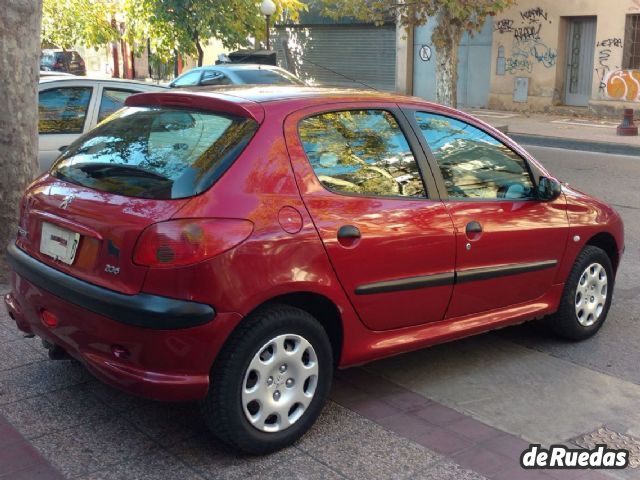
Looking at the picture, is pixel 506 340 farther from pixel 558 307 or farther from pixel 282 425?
pixel 282 425

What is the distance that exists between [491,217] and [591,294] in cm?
126

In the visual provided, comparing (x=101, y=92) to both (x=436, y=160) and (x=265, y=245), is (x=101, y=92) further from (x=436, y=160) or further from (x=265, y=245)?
(x=265, y=245)

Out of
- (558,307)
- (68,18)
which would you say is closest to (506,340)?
(558,307)

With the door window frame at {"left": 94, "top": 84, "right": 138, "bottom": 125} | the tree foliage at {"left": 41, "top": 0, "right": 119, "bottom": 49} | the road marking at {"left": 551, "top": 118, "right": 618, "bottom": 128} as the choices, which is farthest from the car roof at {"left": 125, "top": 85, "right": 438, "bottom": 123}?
the tree foliage at {"left": 41, "top": 0, "right": 119, "bottom": 49}

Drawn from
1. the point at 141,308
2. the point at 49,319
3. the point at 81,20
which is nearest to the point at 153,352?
the point at 141,308

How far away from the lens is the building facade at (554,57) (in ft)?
65.9

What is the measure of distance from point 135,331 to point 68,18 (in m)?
25.6

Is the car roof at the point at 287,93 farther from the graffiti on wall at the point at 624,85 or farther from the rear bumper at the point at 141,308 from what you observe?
the graffiti on wall at the point at 624,85

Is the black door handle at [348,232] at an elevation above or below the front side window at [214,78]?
below

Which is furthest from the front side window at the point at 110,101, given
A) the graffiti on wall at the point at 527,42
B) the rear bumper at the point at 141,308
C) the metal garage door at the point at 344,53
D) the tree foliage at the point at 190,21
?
the metal garage door at the point at 344,53

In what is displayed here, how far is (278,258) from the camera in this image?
3.57m

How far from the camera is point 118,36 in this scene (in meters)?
28.0

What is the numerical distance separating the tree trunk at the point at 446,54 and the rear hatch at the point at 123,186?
14.5 m

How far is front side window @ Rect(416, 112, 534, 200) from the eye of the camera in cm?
446
